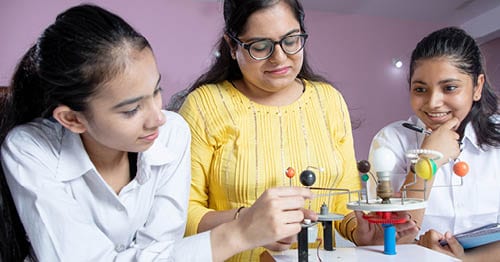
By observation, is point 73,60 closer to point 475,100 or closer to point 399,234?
point 399,234

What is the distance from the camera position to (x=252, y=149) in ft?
3.34

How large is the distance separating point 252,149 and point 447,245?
1.52 feet

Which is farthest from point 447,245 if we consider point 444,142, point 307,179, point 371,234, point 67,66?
point 67,66

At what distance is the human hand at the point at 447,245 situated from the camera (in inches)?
33.0

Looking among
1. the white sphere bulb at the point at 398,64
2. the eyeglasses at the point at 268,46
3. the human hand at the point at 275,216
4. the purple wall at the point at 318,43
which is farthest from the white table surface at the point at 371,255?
the white sphere bulb at the point at 398,64

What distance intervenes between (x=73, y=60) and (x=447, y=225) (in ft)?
3.23

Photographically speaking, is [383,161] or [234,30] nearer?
[383,161]

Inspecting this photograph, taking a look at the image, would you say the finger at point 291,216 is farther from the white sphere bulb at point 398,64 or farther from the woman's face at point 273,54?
the white sphere bulb at point 398,64

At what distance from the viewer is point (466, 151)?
116 cm

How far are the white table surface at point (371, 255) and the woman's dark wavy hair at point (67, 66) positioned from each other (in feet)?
1.46

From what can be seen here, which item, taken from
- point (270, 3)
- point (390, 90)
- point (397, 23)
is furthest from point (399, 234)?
point (397, 23)

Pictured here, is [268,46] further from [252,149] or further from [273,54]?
[252,149]

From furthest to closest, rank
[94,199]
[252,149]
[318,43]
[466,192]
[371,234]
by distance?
[318,43]
[466,192]
[252,149]
[371,234]
[94,199]

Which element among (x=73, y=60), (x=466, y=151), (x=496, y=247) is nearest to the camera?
(x=73, y=60)
